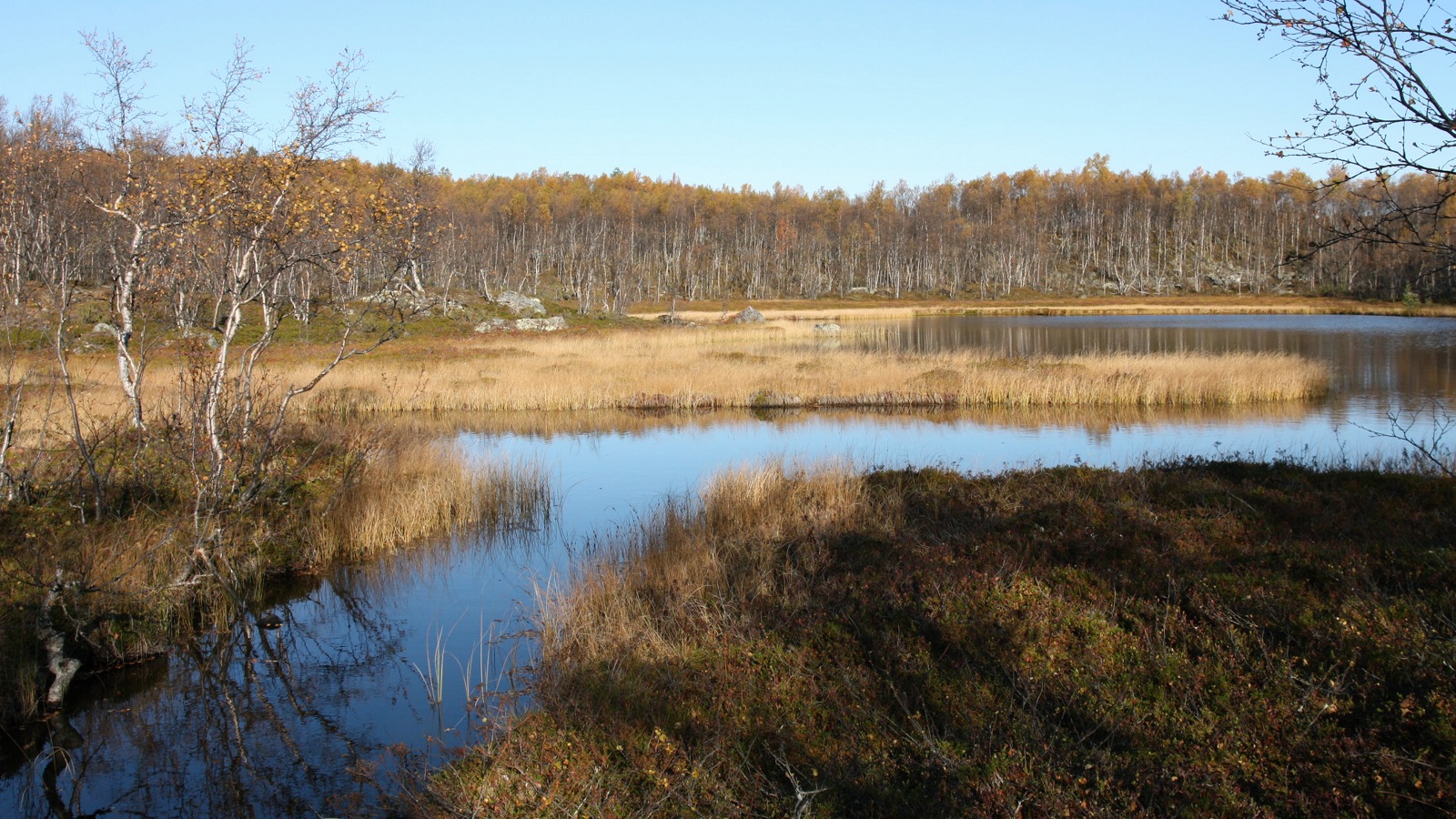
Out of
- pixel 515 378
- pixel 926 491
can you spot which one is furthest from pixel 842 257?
pixel 926 491

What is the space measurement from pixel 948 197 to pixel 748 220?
37.8m

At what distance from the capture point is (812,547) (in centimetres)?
837

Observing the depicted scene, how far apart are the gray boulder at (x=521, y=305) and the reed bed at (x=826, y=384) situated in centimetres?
2059

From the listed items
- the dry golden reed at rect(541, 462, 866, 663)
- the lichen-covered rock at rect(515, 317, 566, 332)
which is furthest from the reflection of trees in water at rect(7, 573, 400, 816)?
the lichen-covered rock at rect(515, 317, 566, 332)

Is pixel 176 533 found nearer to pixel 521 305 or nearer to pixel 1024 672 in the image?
pixel 1024 672

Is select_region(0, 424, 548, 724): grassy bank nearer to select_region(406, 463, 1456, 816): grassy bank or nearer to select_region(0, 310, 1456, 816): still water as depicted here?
select_region(0, 310, 1456, 816): still water

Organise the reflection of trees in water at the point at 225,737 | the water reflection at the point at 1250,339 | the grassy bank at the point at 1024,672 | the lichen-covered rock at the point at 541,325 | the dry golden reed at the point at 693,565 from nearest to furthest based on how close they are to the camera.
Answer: the grassy bank at the point at 1024,672 → the reflection of trees in water at the point at 225,737 → the dry golden reed at the point at 693,565 → the water reflection at the point at 1250,339 → the lichen-covered rock at the point at 541,325

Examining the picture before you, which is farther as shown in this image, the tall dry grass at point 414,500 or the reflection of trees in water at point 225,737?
the tall dry grass at point 414,500

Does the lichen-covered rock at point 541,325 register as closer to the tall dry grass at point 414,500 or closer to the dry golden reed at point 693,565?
the tall dry grass at point 414,500

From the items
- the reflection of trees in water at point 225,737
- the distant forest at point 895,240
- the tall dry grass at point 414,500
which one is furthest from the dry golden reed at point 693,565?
the distant forest at point 895,240

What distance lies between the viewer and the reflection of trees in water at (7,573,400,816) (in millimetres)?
5602

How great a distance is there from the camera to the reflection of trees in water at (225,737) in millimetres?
5602

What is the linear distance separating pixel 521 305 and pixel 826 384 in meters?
30.0

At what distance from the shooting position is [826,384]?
25391 mm
